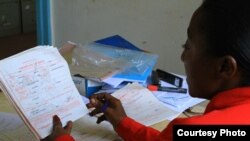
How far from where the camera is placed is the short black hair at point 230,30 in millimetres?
686

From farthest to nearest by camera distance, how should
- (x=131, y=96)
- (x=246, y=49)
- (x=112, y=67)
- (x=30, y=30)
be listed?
(x=30, y=30) < (x=112, y=67) < (x=131, y=96) < (x=246, y=49)

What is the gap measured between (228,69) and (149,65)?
71cm

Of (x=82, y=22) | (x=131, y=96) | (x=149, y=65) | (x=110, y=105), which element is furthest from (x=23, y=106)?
(x=82, y=22)

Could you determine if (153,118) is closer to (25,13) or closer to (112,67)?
(112,67)

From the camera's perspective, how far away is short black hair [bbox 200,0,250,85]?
686 millimetres

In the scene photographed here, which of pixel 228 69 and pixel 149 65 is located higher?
pixel 228 69

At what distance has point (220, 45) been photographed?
0.70 m

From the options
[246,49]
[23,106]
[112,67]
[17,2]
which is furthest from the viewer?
[17,2]

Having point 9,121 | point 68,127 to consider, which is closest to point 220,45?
point 68,127

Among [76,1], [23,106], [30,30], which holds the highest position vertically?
[76,1]

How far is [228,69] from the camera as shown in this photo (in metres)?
0.71

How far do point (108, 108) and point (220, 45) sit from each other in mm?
514

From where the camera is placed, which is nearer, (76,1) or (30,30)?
(76,1)

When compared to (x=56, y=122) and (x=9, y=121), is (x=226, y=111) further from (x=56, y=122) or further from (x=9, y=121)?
(x=9, y=121)
